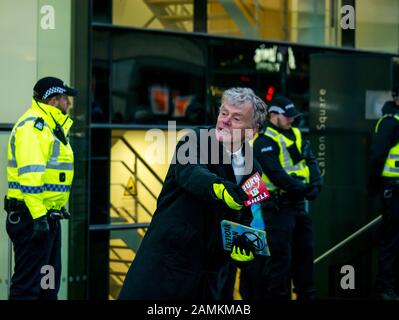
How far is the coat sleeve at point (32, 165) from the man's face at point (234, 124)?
2.20 m

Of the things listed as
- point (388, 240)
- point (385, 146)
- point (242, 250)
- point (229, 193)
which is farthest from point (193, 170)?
point (388, 240)

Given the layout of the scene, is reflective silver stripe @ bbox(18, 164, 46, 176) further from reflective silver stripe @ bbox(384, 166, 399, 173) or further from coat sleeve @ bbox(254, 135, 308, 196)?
reflective silver stripe @ bbox(384, 166, 399, 173)

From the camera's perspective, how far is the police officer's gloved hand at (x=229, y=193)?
441 cm

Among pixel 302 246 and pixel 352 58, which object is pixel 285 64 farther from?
pixel 302 246

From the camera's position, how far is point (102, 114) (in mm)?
7797

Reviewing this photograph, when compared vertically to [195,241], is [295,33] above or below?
above

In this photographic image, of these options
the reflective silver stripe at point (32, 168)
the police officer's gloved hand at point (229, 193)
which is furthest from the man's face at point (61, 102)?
the police officer's gloved hand at point (229, 193)

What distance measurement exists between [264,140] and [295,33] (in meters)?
1.37

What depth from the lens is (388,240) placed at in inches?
349

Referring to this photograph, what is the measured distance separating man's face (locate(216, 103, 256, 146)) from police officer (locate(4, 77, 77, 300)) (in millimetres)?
2214

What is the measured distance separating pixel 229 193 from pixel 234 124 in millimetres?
452

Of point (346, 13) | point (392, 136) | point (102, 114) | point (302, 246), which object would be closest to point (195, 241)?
point (102, 114)

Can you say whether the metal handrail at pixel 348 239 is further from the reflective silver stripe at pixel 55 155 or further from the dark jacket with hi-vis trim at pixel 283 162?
the reflective silver stripe at pixel 55 155

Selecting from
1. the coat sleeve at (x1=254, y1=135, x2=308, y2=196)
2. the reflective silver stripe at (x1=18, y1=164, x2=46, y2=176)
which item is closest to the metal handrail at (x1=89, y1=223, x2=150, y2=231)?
the coat sleeve at (x1=254, y1=135, x2=308, y2=196)
